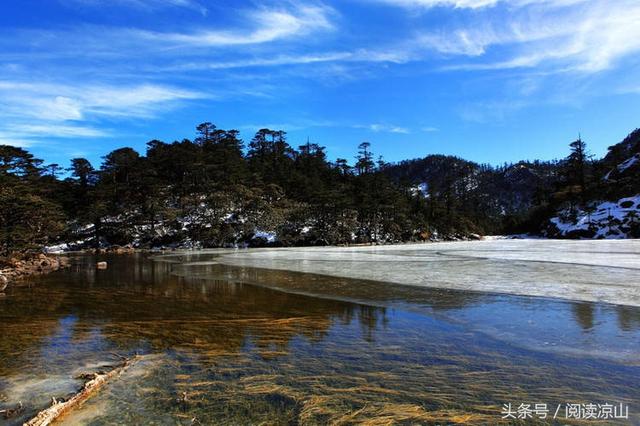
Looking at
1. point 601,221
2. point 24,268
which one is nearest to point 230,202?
point 24,268

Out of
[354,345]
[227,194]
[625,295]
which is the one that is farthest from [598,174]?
[354,345]

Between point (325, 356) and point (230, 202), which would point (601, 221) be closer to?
point (230, 202)

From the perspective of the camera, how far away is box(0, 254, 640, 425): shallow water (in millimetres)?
5617

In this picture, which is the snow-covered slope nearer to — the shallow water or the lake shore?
the shallow water

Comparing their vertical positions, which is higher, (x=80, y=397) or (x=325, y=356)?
(x=80, y=397)

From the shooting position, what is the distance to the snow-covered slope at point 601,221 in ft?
219

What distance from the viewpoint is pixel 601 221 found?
70688 mm

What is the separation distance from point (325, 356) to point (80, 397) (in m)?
4.42

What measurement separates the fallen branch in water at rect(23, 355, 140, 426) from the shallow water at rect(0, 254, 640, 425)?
0.56ft

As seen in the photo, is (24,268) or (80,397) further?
(24,268)

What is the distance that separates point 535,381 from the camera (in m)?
6.36

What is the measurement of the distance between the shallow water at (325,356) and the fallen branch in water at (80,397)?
0.17 meters

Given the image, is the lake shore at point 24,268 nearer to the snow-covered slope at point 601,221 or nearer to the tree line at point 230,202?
the tree line at point 230,202

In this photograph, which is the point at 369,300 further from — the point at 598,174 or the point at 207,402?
the point at 598,174
